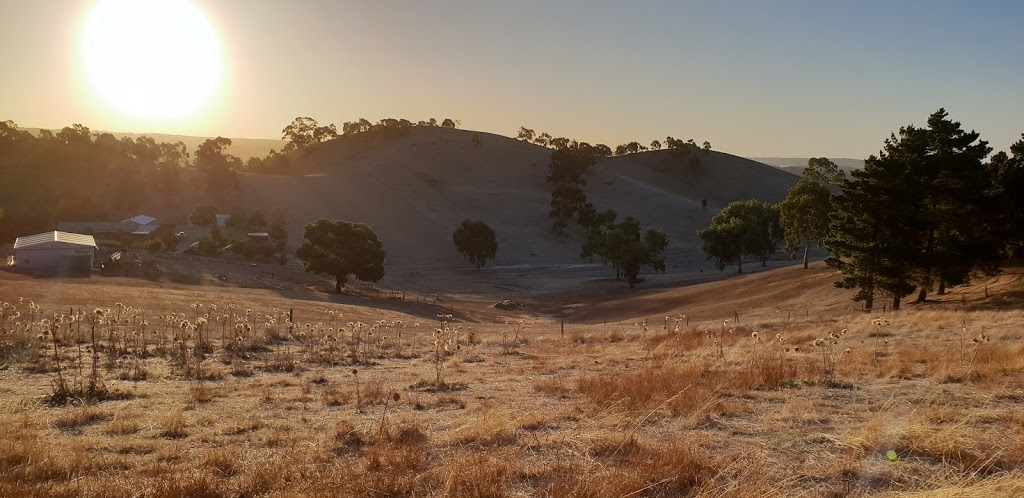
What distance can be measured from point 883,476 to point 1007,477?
1.12 m

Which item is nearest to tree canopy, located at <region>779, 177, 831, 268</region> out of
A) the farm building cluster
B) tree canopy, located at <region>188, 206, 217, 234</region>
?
the farm building cluster

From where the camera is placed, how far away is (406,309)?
55906 mm

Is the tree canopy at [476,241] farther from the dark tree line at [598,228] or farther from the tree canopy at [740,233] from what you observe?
the tree canopy at [740,233]

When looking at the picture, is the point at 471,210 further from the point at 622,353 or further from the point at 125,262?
the point at 622,353

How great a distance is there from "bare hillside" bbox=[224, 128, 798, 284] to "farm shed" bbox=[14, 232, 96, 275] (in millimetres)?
48301

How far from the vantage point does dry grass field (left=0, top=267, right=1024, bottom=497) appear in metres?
7.52

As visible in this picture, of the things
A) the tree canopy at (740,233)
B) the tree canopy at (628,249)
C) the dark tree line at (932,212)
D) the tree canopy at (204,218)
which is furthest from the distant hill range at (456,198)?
the dark tree line at (932,212)

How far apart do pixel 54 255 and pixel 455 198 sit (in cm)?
10274

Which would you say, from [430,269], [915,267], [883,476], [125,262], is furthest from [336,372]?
[430,269]

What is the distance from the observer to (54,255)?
190ft

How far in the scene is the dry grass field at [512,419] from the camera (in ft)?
24.7

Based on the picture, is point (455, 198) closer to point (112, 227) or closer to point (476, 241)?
point (476, 241)

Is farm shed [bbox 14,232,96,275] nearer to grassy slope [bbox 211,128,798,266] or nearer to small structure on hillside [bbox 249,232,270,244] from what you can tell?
small structure on hillside [bbox 249,232,270,244]

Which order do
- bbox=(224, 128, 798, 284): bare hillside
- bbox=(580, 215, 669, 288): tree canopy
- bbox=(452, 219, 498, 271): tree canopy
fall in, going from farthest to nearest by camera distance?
1. bbox=(224, 128, 798, 284): bare hillside
2. bbox=(452, 219, 498, 271): tree canopy
3. bbox=(580, 215, 669, 288): tree canopy
